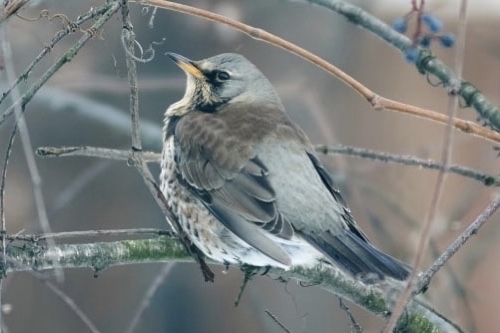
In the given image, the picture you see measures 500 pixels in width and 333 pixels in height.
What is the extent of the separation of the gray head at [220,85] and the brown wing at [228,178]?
261mm

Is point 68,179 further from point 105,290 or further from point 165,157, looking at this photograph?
point 165,157

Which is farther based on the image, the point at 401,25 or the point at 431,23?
the point at 401,25

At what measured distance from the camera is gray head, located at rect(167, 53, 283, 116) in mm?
4223

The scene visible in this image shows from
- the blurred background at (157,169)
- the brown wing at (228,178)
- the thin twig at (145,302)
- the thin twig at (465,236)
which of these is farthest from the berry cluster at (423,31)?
the blurred background at (157,169)

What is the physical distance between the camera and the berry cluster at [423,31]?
2914 mm

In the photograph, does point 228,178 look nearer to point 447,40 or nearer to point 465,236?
point 447,40

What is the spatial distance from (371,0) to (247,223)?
Answer: 146 inches

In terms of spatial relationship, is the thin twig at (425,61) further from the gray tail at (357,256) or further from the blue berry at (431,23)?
the gray tail at (357,256)

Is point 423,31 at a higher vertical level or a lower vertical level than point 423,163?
higher

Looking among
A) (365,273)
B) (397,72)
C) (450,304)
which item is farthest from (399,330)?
(397,72)

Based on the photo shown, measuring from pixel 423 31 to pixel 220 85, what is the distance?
4.33 feet

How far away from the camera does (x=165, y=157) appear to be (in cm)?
396

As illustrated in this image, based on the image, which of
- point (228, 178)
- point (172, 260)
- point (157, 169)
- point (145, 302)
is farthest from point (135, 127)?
point (157, 169)

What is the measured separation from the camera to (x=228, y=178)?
3.78 m
